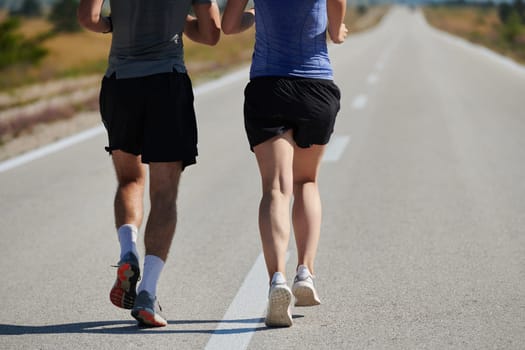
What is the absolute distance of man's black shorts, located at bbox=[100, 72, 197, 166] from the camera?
4.24 metres

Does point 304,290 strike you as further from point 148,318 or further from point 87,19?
point 87,19

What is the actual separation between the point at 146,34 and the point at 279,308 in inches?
55.6

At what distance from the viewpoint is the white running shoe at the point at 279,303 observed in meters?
4.07

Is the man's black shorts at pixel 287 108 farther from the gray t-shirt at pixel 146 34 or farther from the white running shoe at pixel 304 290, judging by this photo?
the white running shoe at pixel 304 290

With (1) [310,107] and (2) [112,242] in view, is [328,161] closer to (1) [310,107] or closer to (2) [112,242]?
(2) [112,242]

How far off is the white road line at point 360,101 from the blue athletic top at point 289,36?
11242 millimetres

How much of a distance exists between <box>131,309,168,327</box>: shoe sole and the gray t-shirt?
1097 millimetres

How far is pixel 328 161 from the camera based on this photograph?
9.48 m

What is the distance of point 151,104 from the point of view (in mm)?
4258

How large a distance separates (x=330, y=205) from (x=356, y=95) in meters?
10.7

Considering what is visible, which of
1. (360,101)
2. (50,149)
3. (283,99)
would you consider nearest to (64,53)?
(360,101)

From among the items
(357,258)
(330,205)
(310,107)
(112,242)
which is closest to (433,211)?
(330,205)

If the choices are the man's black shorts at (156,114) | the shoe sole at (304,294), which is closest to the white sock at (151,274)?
the man's black shorts at (156,114)

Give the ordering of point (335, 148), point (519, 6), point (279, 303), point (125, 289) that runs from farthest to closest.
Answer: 1. point (519, 6)
2. point (335, 148)
3. point (125, 289)
4. point (279, 303)
